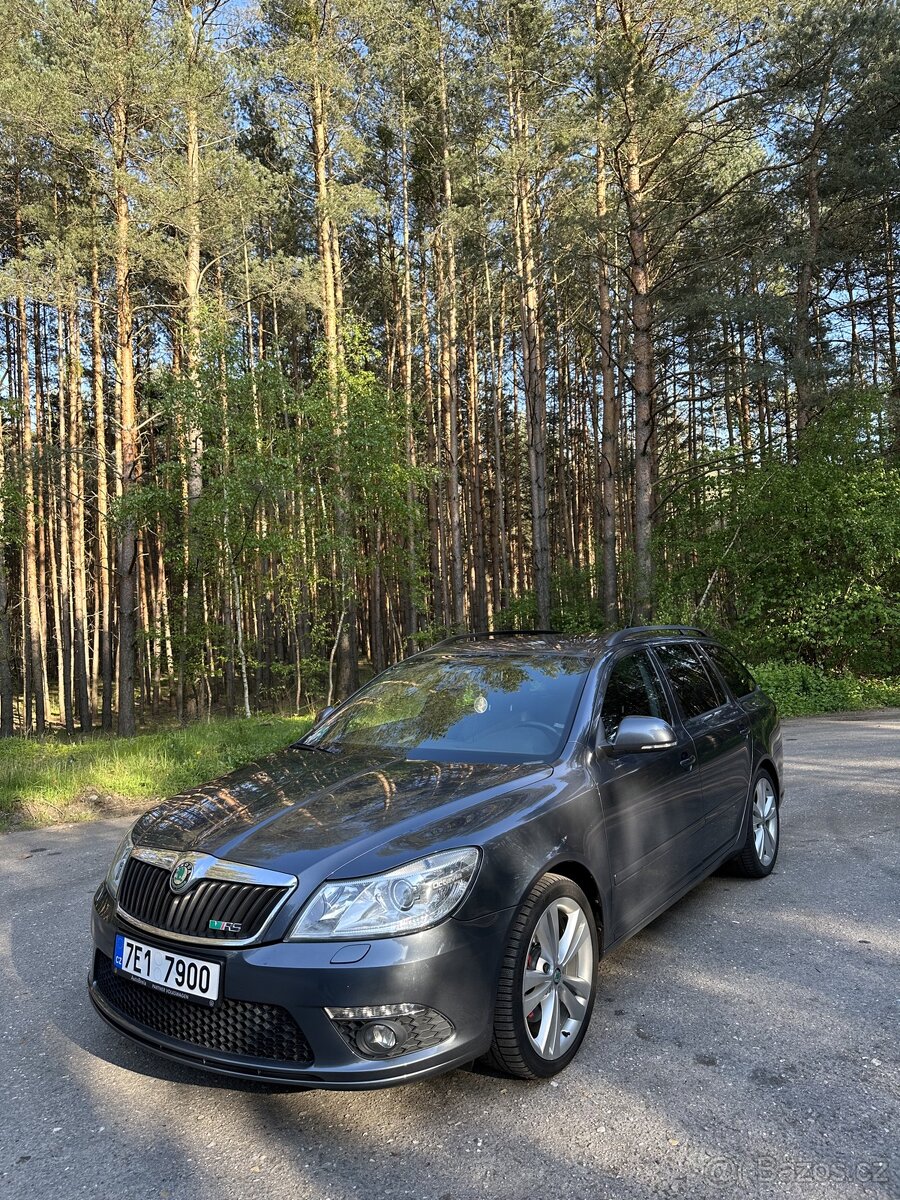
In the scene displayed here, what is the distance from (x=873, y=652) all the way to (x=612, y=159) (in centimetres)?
1047

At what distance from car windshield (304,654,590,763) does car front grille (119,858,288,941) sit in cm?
114

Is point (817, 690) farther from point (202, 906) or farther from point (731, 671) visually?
point (202, 906)

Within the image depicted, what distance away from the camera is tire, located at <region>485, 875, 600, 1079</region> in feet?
8.64

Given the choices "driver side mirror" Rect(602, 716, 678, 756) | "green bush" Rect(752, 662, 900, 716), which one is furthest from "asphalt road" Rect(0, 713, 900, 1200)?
"green bush" Rect(752, 662, 900, 716)

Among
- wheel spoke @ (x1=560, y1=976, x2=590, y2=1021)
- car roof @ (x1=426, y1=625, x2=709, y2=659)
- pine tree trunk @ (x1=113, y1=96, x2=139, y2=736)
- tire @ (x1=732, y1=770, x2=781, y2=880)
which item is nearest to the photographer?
wheel spoke @ (x1=560, y1=976, x2=590, y2=1021)

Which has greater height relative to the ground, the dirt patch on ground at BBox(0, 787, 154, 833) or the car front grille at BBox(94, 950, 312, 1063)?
the car front grille at BBox(94, 950, 312, 1063)

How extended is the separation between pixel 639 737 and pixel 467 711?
0.87 m

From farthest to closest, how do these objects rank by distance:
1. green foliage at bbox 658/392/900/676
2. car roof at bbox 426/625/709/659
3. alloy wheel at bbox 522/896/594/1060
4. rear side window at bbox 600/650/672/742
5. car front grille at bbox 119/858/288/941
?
1. green foliage at bbox 658/392/900/676
2. car roof at bbox 426/625/709/659
3. rear side window at bbox 600/650/672/742
4. alloy wheel at bbox 522/896/594/1060
5. car front grille at bbox 119/858/288/941

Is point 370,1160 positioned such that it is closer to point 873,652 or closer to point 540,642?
point 540,642

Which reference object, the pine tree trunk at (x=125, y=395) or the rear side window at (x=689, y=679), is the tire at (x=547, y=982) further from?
the pine tree trunk at (x=125, y=395)

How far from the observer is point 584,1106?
8.63 feet

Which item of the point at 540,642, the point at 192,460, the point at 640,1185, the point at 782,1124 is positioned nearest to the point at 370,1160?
the point at 640,1185

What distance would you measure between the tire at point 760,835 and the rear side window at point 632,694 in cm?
131

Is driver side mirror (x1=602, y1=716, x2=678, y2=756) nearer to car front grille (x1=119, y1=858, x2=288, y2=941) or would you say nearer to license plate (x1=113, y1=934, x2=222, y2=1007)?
car front grille (x1=119, y1=858, x2=288, y2=941)
